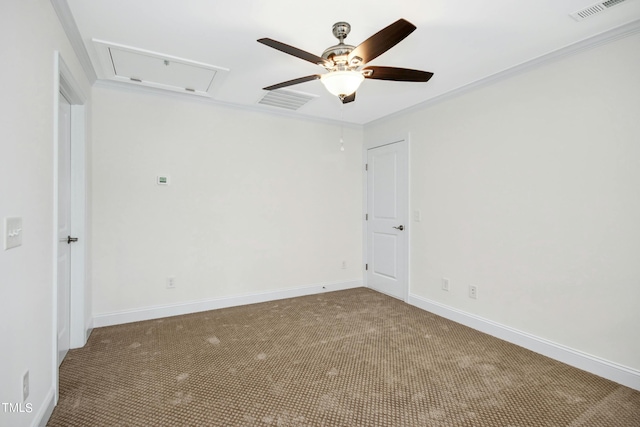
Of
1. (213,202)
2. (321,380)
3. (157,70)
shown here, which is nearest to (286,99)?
(157,70)

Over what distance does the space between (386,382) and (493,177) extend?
2131 millimetres

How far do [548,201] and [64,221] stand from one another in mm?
3975

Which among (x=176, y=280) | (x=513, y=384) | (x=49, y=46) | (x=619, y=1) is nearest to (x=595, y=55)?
(x=619, y=1)

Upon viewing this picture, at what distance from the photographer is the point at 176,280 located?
11.9ft

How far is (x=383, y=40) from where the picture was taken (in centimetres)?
176

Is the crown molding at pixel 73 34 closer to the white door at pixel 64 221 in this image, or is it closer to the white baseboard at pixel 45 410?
the white door at pixel 64 221

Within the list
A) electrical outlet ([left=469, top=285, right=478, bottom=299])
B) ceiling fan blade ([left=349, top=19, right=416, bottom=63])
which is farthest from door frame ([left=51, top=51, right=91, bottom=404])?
electrical outlet ([left=469, top=285, right=478, bottom=299])

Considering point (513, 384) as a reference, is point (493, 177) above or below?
above

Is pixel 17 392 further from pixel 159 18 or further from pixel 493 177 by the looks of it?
pixel 493 177

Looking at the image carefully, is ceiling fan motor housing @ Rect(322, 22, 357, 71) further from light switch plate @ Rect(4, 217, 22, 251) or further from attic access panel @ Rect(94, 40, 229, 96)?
light switch plate @ Rect(4, 217, 22, 251)

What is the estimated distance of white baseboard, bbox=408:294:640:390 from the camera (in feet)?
7.41

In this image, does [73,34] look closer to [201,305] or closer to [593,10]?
[201,305]

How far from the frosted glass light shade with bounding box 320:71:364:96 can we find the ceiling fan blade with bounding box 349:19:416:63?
0.34 ft

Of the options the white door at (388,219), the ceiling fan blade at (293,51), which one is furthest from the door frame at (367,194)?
the ceiling fan blade at (293,51)
